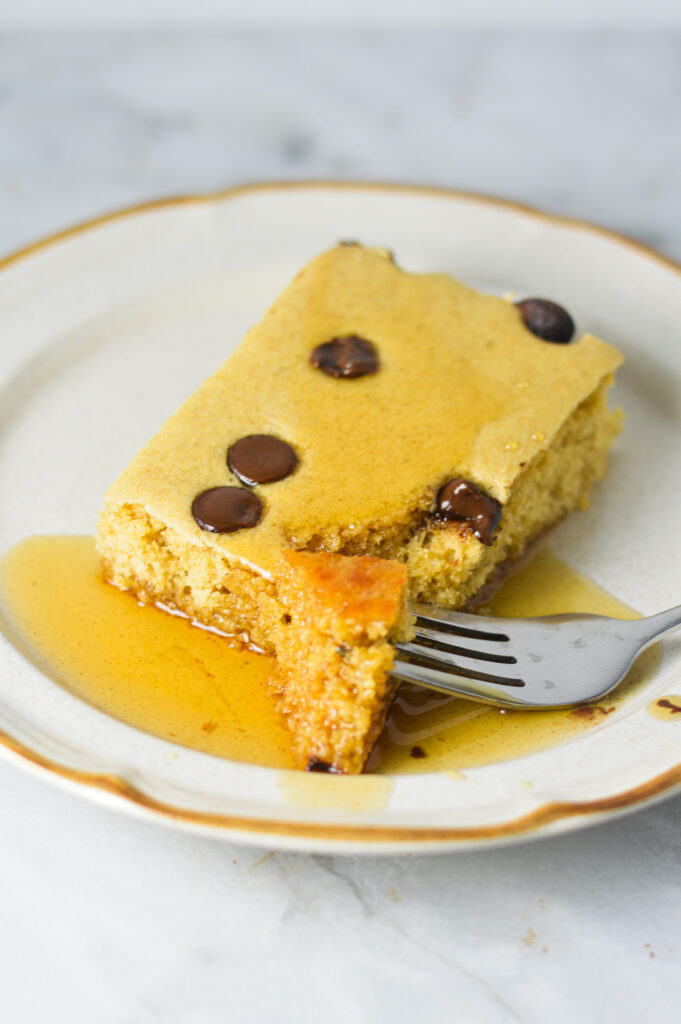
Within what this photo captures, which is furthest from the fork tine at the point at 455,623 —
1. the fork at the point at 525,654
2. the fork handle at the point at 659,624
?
the fork handle at the point at 659,624

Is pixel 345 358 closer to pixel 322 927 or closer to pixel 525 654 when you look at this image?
pixel 525 654

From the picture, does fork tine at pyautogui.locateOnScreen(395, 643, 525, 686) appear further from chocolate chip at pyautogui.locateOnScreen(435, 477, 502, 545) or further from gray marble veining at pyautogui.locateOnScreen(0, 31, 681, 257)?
gray marble veining at pyautogui.locateOnScreen(0, 31, 681, 257)

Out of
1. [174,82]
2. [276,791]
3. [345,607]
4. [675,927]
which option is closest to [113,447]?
[345,607]

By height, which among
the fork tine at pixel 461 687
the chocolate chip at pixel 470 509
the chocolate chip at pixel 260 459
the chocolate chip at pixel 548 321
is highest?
the chocolate chip at pixel 548 321

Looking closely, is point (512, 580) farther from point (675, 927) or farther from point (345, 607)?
point (675, 927)

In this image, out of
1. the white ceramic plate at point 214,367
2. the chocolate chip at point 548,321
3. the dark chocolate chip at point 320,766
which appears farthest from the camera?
the chocolate chip at point 548,321

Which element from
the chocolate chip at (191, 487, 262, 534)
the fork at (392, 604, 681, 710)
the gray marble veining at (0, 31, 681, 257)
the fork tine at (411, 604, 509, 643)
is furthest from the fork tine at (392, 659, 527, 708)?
the gray marble veining at (0, 31, 681, 257)

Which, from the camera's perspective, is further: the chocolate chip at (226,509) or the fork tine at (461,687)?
the chocolate chip at (226,509)

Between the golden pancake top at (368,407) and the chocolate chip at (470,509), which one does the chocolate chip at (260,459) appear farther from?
the chocolate chip at (470,509)
